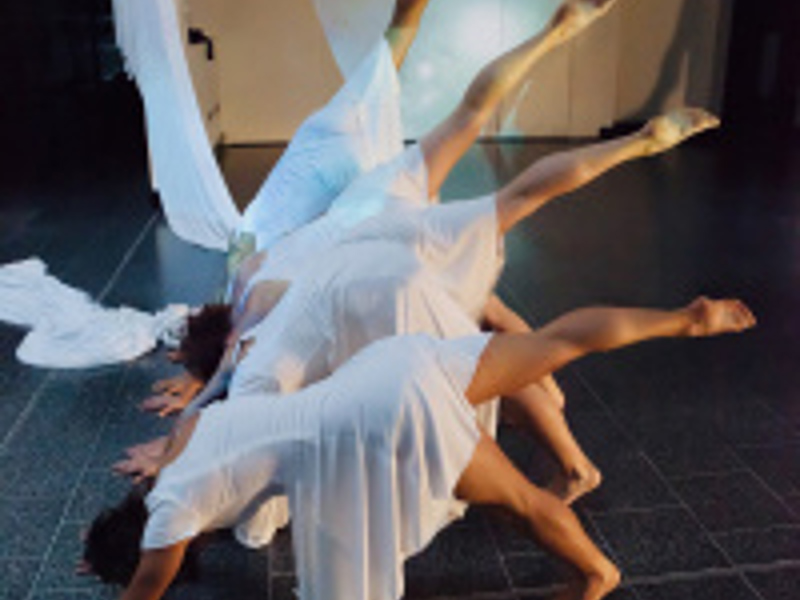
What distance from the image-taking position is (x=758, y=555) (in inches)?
84.1

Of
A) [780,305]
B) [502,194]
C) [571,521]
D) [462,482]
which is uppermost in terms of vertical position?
[502,194]

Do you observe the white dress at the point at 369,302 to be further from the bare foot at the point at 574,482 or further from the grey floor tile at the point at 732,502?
the grey floor tile at the point at 732,502

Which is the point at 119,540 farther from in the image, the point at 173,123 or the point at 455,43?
the point at 455,43

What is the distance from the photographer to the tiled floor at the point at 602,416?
2.10m

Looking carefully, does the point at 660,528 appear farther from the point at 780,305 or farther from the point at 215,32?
the point at 215,32

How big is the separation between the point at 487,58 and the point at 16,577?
18.4 feet

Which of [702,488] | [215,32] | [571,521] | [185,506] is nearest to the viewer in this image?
[185,506]

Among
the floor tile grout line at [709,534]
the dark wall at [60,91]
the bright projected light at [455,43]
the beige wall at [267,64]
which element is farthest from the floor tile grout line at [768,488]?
the beige wall at [267,64]

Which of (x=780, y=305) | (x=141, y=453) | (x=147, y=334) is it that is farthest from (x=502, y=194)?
(x=780, y=305)

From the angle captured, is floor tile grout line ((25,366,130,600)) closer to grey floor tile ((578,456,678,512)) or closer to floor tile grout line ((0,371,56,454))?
floor tile grout line ((0,371,56,454))

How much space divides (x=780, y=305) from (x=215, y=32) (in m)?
4.96

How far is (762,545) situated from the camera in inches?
85.7

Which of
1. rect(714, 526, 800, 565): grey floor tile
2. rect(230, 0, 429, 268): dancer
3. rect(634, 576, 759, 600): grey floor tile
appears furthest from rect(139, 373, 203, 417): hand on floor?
rect(714, 526, 800, 565): grey floor tile

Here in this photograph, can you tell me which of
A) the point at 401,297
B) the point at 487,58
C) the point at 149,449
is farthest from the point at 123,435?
the point at 487,58
